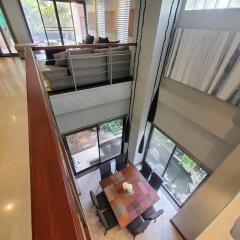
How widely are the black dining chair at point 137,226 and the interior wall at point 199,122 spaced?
1721mm

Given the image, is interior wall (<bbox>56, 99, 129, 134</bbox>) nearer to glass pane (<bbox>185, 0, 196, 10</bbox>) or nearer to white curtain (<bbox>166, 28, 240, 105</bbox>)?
white curtain (<bbox>166, 28, 240, 105</bbox>)

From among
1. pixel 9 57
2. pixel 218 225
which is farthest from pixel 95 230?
pixel 9 57

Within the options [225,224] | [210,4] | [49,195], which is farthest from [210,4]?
[49,195]

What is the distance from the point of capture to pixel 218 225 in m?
1.52

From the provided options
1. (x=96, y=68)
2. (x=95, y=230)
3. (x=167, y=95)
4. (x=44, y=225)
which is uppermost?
(x=96, y=68)

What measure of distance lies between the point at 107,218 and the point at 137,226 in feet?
2.12

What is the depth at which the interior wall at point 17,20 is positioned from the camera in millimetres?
4410

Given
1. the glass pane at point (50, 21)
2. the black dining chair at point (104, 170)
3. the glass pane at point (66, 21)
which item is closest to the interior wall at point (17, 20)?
the glass pane at point (50, 21)

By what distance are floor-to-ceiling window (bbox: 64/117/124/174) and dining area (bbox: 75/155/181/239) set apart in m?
1.02

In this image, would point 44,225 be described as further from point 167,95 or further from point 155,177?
point 155,177

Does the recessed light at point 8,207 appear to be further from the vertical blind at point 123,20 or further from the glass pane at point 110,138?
the vertical blind at point 123,20

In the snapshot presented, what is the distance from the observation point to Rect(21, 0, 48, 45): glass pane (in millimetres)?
4758

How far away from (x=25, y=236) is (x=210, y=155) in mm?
3059

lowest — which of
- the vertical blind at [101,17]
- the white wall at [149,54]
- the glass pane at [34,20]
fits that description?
the white wall at [149,54]
